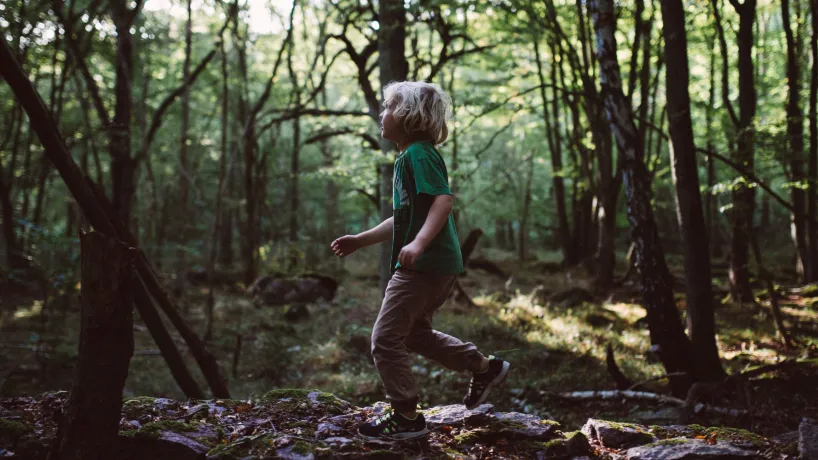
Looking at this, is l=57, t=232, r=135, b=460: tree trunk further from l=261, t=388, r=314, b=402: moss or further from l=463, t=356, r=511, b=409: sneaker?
l=463, t=356, r=511, b=409: sneaker

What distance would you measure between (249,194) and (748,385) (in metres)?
11.9

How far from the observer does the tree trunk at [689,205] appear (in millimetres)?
5719

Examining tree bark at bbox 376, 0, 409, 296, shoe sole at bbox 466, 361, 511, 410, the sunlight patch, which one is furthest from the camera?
the sunlight patch

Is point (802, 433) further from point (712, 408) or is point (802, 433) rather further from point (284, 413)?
point (284, 413)

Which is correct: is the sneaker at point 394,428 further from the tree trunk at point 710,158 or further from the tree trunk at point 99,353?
the tree trunk at point 710,158

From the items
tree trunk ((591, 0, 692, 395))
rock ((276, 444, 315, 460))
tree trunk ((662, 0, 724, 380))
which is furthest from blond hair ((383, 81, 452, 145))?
tree trunk ((662, 0, 724, 380))

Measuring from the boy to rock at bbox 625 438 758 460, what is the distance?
113 cm

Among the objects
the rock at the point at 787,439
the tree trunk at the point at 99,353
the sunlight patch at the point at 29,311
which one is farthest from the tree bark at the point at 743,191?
the sunlight patch at the point at 29,311

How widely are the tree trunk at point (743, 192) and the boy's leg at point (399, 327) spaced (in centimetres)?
788

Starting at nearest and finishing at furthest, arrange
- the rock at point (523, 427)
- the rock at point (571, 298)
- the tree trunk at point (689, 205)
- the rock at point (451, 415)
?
the rock at point (523, 427) < the rock at point (451, 415) < the tree trunk at point (689, 205) < the rock at point (571, 298)

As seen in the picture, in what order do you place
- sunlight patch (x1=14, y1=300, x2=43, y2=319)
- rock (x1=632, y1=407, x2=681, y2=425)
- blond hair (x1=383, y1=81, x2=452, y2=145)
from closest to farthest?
blond hair (x1=383, y1=81, x2=452, y2=145) < rock (x1=632, y1=407, x2=681, y2=425) < sunlight patch (x1=14, y1=300, x2=43, y2=319)

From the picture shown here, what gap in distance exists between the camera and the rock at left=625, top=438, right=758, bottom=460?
2.63m

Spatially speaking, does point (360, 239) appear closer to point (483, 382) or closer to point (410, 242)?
point (410, 242)

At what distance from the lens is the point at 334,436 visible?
2992mm
